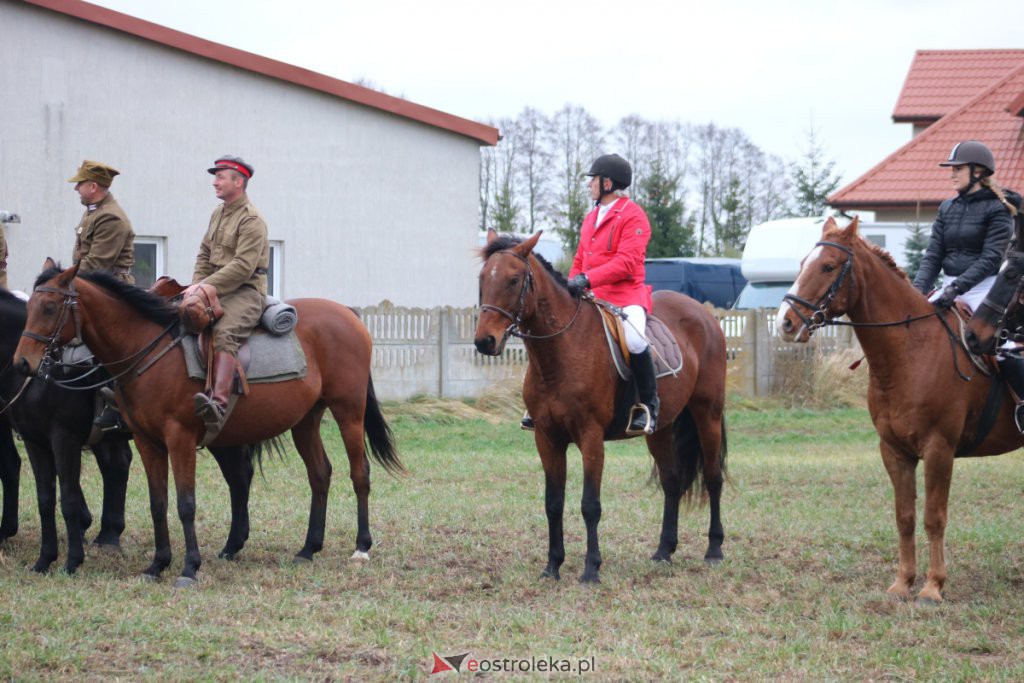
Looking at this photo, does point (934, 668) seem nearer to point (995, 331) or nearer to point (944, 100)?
point (995, 331)

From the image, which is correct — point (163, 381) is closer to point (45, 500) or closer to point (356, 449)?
point (45, 500)

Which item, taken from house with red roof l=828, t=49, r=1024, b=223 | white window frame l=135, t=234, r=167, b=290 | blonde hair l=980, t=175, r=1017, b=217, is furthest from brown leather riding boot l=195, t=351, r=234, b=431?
house with red roof l=828, t=49, r=1024, b=223

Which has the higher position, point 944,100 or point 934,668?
point 944,100

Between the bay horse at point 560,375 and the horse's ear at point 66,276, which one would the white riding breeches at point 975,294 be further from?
the horse's ear at point 66,276

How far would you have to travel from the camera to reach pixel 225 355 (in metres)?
7.75

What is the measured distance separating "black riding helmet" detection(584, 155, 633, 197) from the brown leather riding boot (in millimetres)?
2853

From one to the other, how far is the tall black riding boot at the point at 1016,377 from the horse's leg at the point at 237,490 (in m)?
5.47

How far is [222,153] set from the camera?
56.7 ft

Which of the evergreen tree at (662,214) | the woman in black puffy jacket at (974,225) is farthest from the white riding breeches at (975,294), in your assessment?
the evergreen tree at (662,214)

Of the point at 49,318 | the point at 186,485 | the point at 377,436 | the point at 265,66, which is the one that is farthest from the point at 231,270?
the point at 265,66

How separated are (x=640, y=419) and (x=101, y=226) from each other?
432 centimetres

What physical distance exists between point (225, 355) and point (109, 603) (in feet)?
5.93

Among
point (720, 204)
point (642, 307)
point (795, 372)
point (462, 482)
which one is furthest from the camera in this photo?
point (720, 204)

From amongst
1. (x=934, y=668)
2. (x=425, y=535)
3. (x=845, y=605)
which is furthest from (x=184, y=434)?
(x=934, y=668)
